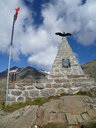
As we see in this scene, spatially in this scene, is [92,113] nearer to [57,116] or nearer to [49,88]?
[57,116]

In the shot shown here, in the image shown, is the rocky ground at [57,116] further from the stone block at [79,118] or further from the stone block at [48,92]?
the stone block at [48,92]

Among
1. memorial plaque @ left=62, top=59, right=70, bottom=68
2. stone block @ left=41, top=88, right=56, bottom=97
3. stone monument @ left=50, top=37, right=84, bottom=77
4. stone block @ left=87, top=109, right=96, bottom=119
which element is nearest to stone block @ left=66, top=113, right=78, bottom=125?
stone block @ left=87, top=109, right=96, bottom=119

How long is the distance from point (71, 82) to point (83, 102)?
5.97 feet

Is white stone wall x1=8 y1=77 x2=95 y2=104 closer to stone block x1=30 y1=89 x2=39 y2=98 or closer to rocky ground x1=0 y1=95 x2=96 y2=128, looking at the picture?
stone block x1=30 y1=89 x2=39 y2=98

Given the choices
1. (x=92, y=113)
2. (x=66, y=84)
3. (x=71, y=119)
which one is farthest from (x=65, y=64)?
(x=71, y=119)

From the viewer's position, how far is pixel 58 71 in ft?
24.5

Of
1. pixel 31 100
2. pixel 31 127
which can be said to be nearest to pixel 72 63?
pixel 31 100

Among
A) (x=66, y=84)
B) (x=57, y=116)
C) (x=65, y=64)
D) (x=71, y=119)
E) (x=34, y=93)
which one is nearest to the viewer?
(x=71, y=119)

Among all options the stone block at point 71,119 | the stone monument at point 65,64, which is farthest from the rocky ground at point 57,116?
the stone monument at point 65,64

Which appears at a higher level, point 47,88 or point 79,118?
point 47,88

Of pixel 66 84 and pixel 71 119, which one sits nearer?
pixel 71 119

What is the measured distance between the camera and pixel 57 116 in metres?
3.51

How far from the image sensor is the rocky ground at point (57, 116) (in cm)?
324

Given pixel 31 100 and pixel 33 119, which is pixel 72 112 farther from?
pixel 31 100
